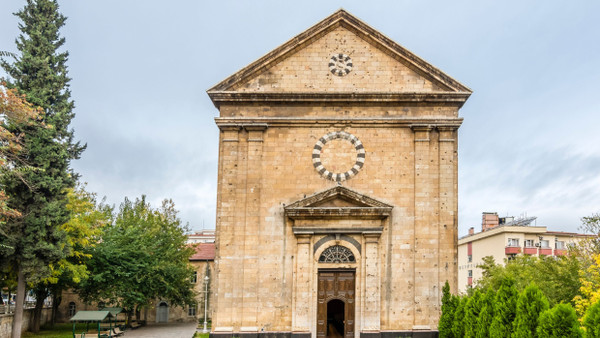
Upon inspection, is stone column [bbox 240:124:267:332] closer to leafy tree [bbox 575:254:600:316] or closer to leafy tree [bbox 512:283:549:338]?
leafy tree [bbox 512:283:549:338]

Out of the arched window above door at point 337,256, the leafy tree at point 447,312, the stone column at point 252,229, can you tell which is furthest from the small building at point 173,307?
the leafy tree at point 447,312

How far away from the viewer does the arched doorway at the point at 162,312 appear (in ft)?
157

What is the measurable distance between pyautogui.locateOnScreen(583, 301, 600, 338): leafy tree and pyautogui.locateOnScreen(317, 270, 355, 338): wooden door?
33.7ft

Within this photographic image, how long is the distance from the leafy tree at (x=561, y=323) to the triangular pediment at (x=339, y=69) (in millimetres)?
11393

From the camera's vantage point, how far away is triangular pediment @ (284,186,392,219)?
21.3 meters

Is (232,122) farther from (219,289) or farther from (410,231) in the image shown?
(410,231)

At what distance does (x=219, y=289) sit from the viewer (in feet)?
69.8

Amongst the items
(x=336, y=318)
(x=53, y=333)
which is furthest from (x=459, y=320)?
(x=53, y=333)

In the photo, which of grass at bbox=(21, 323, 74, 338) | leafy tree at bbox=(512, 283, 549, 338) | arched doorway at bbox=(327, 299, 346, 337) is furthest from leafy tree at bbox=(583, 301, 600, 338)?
grass at bbox=(21, 323, 74, 338)

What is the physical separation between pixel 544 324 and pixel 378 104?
11.5 meters

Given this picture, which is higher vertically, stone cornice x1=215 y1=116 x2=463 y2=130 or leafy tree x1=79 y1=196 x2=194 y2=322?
stone cornice x1=215 y1=116 x2=463 y2=130

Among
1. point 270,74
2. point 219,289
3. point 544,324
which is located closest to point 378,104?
point 270,74

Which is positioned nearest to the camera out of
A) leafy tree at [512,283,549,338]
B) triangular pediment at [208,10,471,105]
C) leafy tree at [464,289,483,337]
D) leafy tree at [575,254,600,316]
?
leafy tree at [512,283,549,338]

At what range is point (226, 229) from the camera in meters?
21.7
